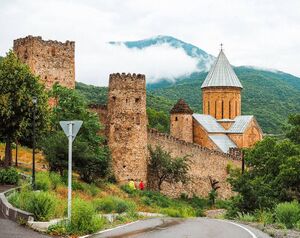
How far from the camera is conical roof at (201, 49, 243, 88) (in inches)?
2400

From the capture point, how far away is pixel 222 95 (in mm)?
61094

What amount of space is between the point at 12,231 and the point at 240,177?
20.3 m

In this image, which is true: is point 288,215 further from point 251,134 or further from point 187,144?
point 251,134

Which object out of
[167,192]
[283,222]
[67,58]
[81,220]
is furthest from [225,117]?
[81,220]

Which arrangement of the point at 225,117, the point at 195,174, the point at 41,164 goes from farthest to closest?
the point at 225,117 < the point at 195,174 < the point at 41,164

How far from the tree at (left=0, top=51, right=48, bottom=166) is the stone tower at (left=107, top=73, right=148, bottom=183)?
26.7 ft

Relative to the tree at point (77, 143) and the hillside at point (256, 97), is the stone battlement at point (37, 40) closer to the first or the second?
the tree at point (77, 143)

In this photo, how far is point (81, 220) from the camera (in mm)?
13141

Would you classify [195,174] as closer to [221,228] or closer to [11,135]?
[11,135]

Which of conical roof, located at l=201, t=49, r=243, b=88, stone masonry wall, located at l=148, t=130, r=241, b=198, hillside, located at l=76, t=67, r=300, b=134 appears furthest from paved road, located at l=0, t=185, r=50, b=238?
hillside, located at l=76, t=67, r=300, b=134

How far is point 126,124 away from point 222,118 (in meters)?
25.2

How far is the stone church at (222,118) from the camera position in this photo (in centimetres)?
5647

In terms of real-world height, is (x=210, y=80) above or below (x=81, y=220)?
above

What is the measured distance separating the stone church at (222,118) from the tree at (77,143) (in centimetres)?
2087
